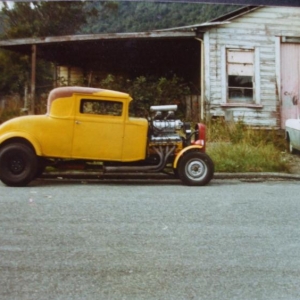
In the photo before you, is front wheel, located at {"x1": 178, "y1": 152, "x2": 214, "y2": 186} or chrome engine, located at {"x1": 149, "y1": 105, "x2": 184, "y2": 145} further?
front wheel, located at {"x1": 178, "y1": 152, "x2": 214, "y2": 186}

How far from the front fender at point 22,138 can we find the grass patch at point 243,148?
119cm

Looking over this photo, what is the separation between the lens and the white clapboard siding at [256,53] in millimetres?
3809

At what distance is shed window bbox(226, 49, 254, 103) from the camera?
472 cm

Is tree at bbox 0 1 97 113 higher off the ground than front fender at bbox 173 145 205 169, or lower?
higher

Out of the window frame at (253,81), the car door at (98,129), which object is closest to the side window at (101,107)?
the car door at (98,129)

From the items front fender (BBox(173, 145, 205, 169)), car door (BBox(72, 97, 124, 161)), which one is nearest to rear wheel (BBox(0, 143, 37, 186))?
car door (BBox(72, 97, 124, 161))

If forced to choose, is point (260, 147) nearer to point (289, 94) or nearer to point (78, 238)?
point (289, 94)

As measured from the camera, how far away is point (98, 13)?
7.69 ft

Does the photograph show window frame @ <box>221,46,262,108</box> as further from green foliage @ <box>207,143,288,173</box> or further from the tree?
the tree

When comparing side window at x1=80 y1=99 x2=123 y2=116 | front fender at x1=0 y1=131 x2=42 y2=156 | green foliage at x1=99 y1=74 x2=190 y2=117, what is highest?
green foliage at x1=99 y1=74 x2=190 y2=117

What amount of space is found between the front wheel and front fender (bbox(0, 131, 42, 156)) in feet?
3.20

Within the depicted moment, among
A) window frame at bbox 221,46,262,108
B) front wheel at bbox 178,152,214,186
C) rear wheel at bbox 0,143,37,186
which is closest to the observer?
rear wheel at bbox 0,143,37,186

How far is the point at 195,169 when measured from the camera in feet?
14.1

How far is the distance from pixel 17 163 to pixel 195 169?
1.21 meters
